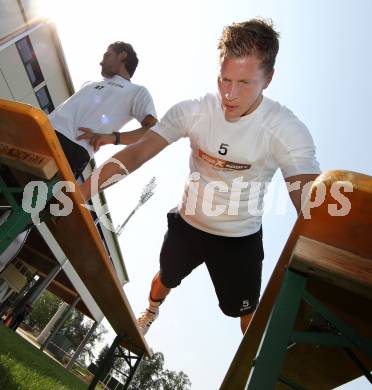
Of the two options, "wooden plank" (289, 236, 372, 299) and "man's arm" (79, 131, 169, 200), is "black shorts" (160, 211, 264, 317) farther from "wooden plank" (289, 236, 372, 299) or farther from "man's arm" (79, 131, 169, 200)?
"wooden plank" (289, 236, 372, 299)

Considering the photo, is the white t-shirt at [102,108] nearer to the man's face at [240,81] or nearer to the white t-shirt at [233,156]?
the white t-shirt at [233,156]

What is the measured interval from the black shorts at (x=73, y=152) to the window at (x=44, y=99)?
5.00 m

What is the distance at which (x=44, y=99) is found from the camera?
7809 millimetres

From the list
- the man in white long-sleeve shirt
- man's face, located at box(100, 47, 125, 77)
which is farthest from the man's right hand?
man's face, located at box(100, 47, 125, 77)

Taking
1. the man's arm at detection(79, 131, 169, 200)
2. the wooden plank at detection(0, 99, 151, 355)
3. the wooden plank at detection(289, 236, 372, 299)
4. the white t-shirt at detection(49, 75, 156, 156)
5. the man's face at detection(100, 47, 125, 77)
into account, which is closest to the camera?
the wooden plank at detection(289, 236, 372, 299)

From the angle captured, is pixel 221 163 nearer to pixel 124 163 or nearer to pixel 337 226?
pixel 124 163

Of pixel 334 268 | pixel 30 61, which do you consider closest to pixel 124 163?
pixel 334 268

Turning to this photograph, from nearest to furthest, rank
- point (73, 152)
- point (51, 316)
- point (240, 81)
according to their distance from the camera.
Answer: point (240, 81) < point (73, 152) < point (51, 316)

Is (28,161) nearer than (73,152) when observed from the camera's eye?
Yes

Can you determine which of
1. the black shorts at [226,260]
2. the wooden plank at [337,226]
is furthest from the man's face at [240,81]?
the wooden plank at [337,226]

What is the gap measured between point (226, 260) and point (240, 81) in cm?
141

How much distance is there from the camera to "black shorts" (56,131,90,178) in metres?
3.40

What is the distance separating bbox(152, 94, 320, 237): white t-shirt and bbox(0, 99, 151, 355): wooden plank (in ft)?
2.94

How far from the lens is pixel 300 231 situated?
1449 mm
